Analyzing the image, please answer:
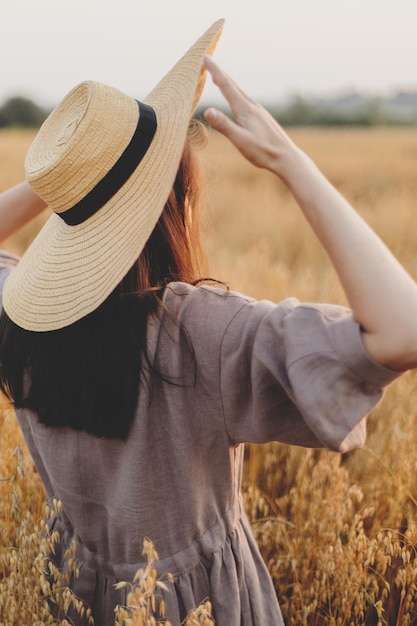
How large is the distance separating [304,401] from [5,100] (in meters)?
31.7

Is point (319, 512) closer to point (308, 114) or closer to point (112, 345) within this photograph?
point (112, 345)

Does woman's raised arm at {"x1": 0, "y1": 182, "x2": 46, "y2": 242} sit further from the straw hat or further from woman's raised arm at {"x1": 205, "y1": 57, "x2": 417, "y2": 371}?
woman's raised arm at {"x1": 205, "y1": 57, "x2": 417, "y2": 371}

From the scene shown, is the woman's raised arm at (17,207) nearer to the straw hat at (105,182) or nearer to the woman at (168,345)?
the woman at (168,345)

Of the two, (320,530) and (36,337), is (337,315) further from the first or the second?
(320,530)

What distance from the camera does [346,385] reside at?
729 millimetres

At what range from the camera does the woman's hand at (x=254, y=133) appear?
2.45ft

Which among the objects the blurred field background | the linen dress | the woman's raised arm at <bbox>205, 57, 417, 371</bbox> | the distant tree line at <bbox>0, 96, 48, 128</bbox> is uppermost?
the distant tree line at <bbox>0, 96, 48, 128</bbox>

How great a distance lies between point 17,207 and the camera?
1.31 meters

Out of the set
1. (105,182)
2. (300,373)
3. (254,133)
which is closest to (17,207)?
(105,182)

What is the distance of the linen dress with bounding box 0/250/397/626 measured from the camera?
74 cm

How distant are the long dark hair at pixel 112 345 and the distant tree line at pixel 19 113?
99.4ft

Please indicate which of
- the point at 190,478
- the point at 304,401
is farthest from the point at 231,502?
the point at 304,401

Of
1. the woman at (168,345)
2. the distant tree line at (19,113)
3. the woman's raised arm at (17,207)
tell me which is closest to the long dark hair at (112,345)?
the woman at (168,345)

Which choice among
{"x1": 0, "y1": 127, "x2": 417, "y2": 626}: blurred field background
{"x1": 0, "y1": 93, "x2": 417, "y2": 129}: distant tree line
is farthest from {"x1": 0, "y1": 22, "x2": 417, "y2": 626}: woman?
{"x1": 0, "y1": 93, "x2": 417, "y2": 129}: distant tree line
